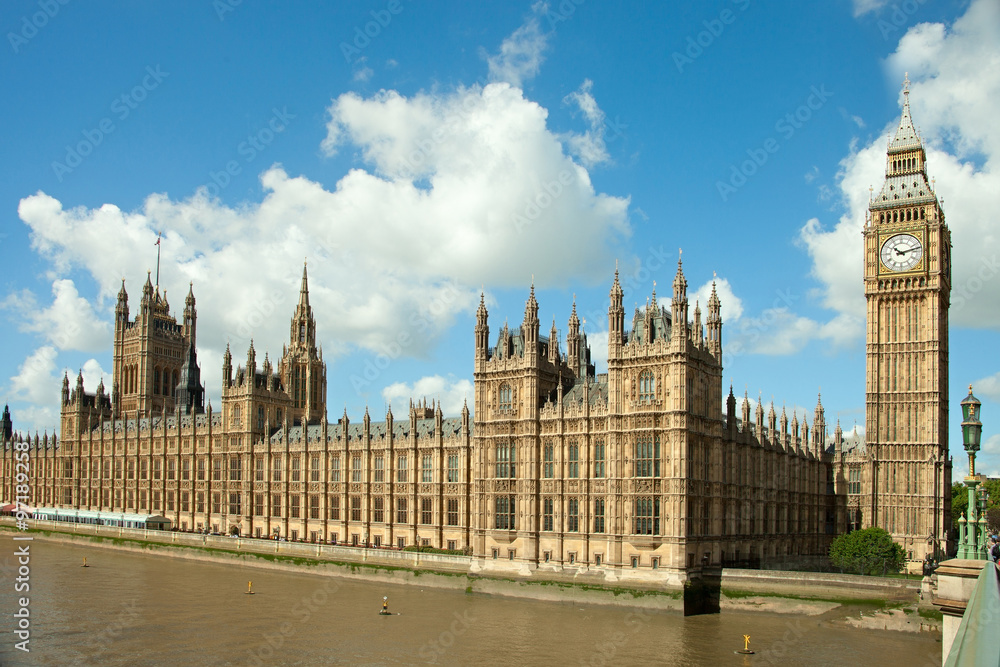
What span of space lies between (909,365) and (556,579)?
5214cm

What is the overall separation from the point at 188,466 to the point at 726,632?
8662cm

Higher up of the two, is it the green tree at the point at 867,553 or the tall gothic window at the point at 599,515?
the tall gothic window at the point at 599,515

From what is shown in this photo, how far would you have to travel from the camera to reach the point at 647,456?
70688 millimetres

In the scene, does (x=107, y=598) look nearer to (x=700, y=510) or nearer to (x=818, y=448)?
(x=700, y=510)

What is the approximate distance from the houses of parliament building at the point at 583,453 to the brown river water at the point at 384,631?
7771 mm

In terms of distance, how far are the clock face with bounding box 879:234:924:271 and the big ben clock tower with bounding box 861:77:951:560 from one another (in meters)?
0.11

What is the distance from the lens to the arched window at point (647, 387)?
233ft

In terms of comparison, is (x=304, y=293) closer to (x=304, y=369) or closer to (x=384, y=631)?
(x=304, y=369)

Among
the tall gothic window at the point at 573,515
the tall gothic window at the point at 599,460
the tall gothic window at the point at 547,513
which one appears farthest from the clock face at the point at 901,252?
the tall gothic window at the point at 547,513

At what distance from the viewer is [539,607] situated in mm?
70375

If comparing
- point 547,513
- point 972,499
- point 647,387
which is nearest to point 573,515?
point 547,513

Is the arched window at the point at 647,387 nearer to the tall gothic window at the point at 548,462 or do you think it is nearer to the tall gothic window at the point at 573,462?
the tall gothic window at the point at 573,462
